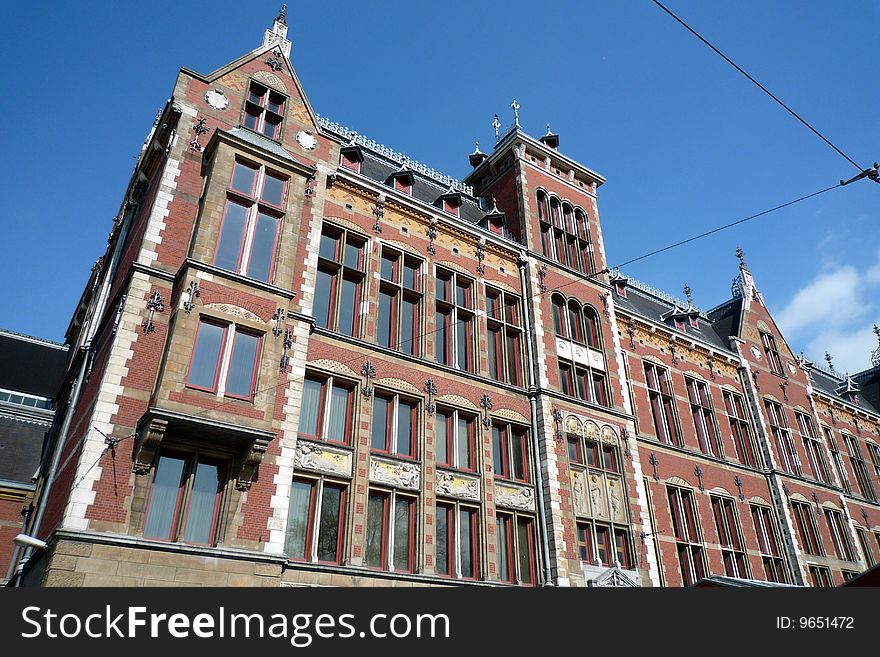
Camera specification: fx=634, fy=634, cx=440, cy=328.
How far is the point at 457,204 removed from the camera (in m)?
27.1

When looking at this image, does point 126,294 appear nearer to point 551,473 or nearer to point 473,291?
point 473,291

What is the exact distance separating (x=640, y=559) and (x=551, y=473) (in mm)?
4702

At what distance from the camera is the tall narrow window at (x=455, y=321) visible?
22797 mm

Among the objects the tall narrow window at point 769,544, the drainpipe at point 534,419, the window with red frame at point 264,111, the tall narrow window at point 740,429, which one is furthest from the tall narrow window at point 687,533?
the window with red frame at point 264,111

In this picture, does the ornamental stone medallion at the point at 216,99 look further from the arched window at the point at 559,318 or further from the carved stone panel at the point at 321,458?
the arched window at the point at 559,318

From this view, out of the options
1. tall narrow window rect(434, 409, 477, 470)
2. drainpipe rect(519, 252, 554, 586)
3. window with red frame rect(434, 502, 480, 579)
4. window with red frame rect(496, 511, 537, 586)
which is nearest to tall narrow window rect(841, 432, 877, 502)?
drainpipe rect(519, 252, 554, 586)

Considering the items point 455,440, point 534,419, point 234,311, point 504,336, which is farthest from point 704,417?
point 234,311

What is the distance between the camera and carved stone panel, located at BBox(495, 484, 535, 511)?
21094 millimetres

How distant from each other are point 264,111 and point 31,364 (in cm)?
1863

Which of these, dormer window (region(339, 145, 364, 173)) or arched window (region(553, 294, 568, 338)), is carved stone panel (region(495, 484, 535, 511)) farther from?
dormer window (region(339, 145, 364, 173))

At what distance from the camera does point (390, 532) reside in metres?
18.3

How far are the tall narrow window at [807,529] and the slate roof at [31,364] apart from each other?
36.0 metres
